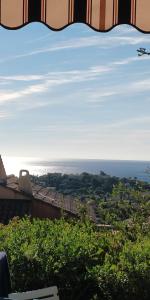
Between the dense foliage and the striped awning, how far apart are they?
2.07 metres

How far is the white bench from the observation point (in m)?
4.10

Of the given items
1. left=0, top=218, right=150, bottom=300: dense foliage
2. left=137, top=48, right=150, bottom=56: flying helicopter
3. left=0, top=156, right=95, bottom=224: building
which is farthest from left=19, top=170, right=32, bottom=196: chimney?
left=0, top=218, right=150, bottom=300: dense foliage

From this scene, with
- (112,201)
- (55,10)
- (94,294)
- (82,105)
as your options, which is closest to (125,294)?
(94,294)

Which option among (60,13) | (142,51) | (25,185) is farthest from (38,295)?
(25,185)

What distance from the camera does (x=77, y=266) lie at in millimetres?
5191

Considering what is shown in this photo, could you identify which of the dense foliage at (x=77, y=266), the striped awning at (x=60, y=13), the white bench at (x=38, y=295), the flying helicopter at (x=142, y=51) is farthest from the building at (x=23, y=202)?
the striped awning at (x=60, y=13)

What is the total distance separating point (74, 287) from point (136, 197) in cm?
239

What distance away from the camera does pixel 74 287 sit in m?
5.21

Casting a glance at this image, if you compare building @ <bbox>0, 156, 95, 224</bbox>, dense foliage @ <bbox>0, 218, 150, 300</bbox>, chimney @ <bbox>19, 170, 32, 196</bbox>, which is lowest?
building @ <bbox>0, 156, 95, 224</bbox>

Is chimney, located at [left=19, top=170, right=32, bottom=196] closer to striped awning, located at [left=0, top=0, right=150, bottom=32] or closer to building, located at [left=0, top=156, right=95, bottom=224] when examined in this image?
building, located at [left=0, top=156, right=95, bottom=224]

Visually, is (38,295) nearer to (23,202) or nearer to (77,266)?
(77,266)

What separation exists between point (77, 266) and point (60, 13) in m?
2.28

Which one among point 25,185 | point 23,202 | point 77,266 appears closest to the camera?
point 77,266

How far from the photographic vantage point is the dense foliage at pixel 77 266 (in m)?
4.98
